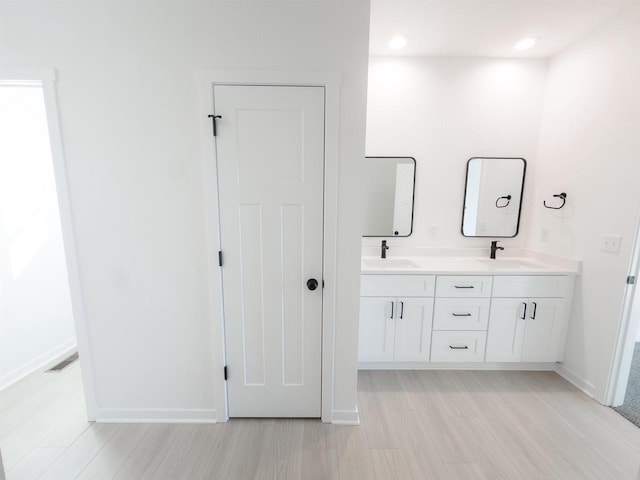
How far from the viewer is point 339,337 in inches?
72.8

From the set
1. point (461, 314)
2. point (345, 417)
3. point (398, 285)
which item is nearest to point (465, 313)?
point (461, 314)

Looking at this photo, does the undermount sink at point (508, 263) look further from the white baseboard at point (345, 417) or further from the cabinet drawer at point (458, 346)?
the white baseboard at point (345, 417)

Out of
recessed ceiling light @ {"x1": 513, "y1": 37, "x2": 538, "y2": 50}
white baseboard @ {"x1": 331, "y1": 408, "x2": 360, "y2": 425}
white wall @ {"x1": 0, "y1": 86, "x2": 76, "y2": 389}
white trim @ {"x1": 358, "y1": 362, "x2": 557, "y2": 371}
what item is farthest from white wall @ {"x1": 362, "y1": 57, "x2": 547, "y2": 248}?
white wall @ {"x1": 0, "y1": 86, "x2": 76, "y2": 389}

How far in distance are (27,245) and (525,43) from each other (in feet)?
15.0

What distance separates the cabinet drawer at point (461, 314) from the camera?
94.7 inches

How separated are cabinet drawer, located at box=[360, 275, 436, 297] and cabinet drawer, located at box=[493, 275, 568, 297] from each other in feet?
1.87

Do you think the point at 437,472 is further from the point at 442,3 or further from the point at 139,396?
the point at 442,3

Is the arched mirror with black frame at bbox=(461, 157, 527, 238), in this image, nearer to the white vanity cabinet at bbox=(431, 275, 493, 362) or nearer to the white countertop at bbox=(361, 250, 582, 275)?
the white countertop at bbox=(361, 250, 582, 275)

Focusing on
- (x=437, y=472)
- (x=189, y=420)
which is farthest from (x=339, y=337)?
(x=189, y=420)

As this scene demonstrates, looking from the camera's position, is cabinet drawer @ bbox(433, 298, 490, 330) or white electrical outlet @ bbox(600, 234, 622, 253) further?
cabinet drawer @ bbox(433, 298, 490, 330)

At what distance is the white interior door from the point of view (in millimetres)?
1650

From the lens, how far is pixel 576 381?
2336 millimetres

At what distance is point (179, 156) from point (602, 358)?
3.30 meters

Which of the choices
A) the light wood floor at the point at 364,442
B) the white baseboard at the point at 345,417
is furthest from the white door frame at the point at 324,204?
the light wood floor at the point at 364,442
